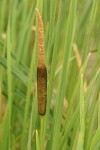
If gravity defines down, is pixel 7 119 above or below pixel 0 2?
below

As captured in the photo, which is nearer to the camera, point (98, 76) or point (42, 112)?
point (42, 112)

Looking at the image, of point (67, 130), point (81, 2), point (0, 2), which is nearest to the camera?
point (67, 130)

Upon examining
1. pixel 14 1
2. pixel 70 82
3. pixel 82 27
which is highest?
pixel 14 1

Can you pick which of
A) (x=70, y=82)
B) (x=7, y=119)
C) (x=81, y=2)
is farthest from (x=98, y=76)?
(x=81, y=2)

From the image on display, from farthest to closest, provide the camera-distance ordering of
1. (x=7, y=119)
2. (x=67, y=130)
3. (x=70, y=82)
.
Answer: (x=70, y=82) < (x=7, y=119) < (x=67, y=130)

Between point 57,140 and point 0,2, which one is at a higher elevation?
point 0,2

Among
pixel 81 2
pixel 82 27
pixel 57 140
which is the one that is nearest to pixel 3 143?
pixel 57 140

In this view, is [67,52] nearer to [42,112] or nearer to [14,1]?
[42,112]

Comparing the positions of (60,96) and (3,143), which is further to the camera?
(3,143)

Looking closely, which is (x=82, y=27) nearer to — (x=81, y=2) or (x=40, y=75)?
(x=81, y=2)
